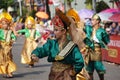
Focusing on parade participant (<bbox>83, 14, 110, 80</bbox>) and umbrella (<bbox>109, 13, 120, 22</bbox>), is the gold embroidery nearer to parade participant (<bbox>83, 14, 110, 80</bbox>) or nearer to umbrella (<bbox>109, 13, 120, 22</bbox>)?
parade participant (<bbox>83, 14, 110, 80</bbox>)

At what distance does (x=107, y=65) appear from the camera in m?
15.3

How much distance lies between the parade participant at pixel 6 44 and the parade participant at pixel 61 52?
561 centimetres

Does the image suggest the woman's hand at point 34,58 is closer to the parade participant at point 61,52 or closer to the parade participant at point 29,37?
the parade participant at point 61,52

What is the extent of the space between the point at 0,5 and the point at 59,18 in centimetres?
6502

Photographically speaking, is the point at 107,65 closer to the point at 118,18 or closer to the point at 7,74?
the point at 118,18

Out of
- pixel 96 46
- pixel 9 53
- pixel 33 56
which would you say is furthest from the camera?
pixel 9 53

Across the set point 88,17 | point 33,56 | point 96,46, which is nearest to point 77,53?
point 33,56

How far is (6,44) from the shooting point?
12281 mm

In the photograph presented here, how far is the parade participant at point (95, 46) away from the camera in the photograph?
10.2 meters

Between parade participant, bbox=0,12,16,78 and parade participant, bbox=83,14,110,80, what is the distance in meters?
2.57

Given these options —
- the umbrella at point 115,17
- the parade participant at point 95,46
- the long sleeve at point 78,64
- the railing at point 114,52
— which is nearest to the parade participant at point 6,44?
the parade participant at point 95,46

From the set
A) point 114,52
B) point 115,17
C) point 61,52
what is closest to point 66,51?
point 61,52

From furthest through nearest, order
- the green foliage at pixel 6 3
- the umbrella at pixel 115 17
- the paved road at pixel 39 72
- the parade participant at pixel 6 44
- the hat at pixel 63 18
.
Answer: the green foliage at pixel 6 3
the umbrella at pixel 115 17
the paved road at pixel 39 72
the parade participant at pixel 6 44
the hat at pixel 63 18

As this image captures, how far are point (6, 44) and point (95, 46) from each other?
2926 mm
